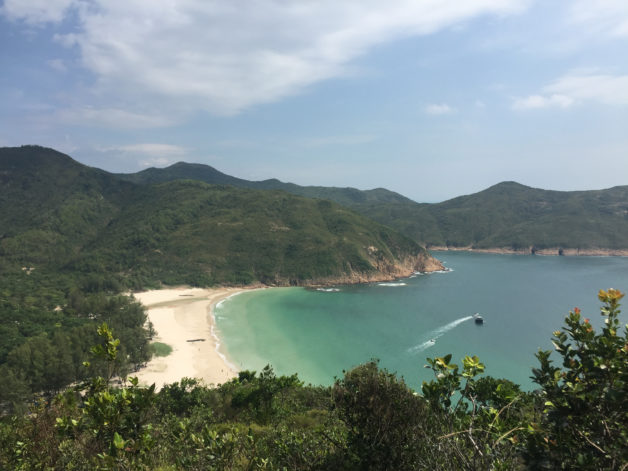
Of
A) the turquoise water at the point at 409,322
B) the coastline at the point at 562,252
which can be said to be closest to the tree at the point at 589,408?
the turquoise water at the point at 409,322

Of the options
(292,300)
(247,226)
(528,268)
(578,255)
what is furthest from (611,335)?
(578,255)

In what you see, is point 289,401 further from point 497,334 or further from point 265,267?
point 265,267

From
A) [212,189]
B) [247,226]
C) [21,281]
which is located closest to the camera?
[21,281]

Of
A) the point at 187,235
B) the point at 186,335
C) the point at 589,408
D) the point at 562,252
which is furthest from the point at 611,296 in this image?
the point at 562,252

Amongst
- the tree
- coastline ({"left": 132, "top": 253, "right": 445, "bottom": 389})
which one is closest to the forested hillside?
coastline ({"left": 132, "top": 253, "right": 445, "bottom": 389})

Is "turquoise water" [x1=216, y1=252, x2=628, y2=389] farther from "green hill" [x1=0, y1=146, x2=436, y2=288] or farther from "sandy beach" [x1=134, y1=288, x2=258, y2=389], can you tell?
"green hill" [x1=0, y1=146, x2=436, y2=288]
